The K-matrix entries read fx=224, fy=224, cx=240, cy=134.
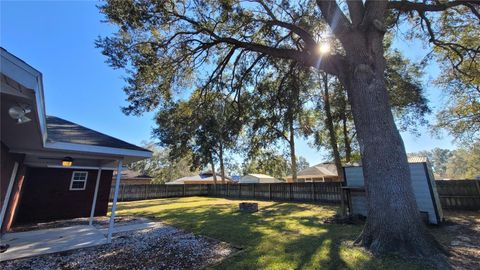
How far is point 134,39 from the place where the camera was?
7.68m

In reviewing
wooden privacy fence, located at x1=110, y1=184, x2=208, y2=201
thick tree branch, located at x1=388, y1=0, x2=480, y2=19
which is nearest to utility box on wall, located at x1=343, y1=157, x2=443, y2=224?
thick tree branch, located at x1=388, y1=0, x2=480, y2=19

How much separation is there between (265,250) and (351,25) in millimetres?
5526

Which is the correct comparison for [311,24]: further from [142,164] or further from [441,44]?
[142,164]

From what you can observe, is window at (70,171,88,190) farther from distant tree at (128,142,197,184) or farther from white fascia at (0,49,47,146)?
distant tree at (128,142,197,184)

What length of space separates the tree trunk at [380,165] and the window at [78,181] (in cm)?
1141

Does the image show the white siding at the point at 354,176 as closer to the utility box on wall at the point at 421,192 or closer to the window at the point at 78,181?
the utility box on wall at the point at 421,192

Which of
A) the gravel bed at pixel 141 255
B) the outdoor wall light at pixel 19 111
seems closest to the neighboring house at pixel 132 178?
the gravel bed at pixel 141 255

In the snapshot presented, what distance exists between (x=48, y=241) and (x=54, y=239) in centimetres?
22

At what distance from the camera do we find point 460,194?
9.34m

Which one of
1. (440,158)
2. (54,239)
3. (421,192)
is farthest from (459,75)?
(440,158)

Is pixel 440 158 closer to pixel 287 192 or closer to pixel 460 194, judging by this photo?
pixel 287 192

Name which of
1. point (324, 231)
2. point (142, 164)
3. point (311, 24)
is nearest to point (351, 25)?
point (311, 24)

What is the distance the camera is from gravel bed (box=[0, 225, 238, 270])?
14.0 feet

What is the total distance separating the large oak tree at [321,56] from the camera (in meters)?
4.25
